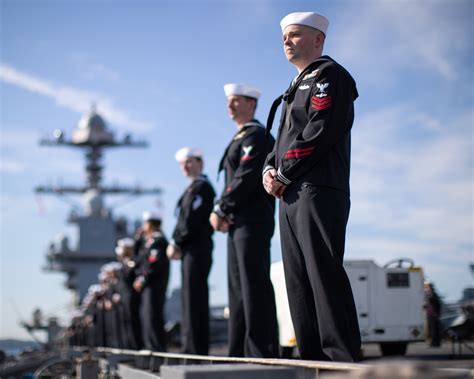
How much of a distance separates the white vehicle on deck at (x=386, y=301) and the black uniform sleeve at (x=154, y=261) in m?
1.39

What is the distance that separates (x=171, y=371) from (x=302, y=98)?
2.15 metres

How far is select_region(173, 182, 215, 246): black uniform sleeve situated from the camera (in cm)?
708

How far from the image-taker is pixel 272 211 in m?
5.47

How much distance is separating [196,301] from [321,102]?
11.8 feet

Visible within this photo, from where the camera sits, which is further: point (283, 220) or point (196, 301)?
point (196, 301)

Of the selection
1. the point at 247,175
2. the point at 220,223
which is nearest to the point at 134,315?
the point at 220,223

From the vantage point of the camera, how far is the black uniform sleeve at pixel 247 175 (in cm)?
533

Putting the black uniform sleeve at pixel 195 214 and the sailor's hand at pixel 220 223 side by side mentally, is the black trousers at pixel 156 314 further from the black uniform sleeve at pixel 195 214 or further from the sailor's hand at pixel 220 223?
the sailor's hand at pixel 220 223

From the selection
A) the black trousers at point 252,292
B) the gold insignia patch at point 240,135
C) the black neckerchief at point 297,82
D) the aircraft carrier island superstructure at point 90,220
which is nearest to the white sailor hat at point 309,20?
the black neckerchief at point 297,82

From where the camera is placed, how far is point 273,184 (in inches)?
154

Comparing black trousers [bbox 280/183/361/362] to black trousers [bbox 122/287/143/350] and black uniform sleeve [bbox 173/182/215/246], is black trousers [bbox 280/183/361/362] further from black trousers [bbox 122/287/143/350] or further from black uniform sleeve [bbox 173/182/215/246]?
black trousers [bbox 122/287/143/350]

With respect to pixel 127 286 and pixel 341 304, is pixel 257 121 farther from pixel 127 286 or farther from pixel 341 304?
pixel 127 286

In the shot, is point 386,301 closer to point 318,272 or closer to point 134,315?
point 134,315

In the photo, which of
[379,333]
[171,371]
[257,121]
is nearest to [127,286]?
[379,333]
